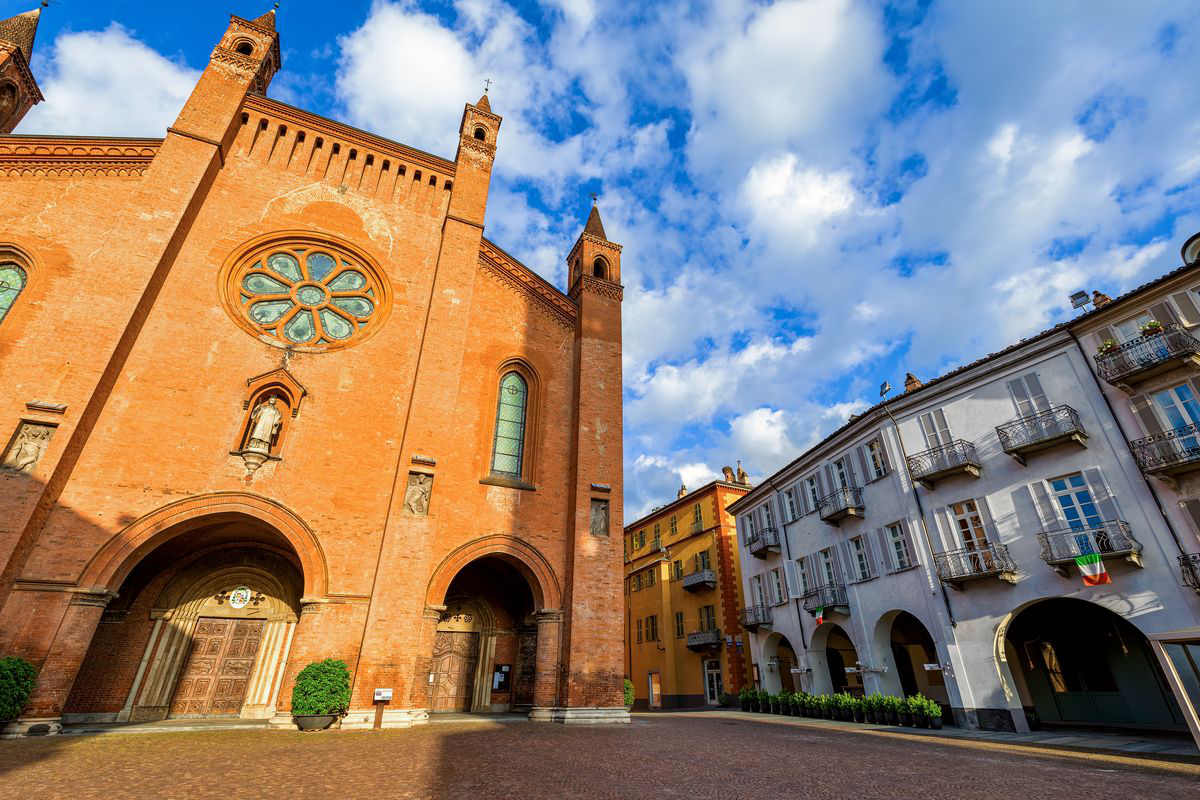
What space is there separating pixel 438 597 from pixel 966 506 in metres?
16.0

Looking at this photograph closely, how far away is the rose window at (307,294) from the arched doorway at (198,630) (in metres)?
5.36

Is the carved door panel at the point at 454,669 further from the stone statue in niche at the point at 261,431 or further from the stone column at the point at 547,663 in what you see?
the stone statue in niche at the point at 261,431

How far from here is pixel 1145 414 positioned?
14523 mm

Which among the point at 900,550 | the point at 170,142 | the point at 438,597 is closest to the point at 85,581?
the point at 438,597

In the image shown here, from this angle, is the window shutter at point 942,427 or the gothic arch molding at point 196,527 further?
the window shutter at point 942,427

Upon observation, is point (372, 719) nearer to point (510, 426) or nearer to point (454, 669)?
point (454, 669)

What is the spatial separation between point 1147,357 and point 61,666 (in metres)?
25.9

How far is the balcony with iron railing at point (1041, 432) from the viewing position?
15344 millimetres

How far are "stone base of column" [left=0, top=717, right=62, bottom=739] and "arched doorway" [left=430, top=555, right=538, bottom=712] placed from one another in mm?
8203

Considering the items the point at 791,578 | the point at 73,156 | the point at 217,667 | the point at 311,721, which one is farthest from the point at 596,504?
the point at 73,156

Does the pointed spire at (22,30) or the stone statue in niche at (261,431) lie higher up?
the pointed spire at (22,30)

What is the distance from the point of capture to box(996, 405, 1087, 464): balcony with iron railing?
15344 millimetres

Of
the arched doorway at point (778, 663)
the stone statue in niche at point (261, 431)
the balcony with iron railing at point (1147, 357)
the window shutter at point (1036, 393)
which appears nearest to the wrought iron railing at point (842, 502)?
the window shutter at point (1036, 393)

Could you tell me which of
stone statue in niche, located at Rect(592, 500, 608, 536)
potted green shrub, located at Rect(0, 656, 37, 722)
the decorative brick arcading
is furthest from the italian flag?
the decorative brick arcading
